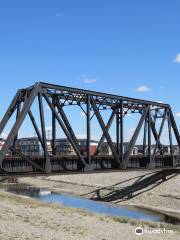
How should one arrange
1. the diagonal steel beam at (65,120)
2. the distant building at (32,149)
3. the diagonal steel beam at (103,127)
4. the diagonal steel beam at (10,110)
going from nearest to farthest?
the diagonal steel beam at (10,110) < the diagonal steel beam at (65,120) < the diagonal steel beam at (103,127) < the distant building at (32,149)

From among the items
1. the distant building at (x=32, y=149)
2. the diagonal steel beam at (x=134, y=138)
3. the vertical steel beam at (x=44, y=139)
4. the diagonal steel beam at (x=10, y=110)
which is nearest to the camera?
the vertical steel beam at (x=44, y=139)

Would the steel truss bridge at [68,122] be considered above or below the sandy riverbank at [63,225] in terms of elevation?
above

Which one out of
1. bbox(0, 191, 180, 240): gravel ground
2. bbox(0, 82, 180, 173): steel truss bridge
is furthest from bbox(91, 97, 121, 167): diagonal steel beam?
bbox(0, 191, 180, 240): gravel ground

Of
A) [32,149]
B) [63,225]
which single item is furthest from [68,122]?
[32,149]

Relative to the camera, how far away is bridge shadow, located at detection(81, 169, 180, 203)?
5450cm

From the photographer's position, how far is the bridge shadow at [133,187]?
179 feet

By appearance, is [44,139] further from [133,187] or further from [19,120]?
[133,187]

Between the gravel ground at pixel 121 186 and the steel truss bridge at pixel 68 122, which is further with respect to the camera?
the gravel ground at pixel 121 186

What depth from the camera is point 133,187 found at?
59344 millimetres

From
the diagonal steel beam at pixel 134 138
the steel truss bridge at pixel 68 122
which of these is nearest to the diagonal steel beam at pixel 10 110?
the steel truss bridge at pixel 68 122

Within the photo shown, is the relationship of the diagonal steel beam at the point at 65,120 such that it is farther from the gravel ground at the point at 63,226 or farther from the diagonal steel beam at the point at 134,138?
the gravel ground at the point at 63,226

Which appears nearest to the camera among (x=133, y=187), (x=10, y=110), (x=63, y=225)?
(x=63, y=225)

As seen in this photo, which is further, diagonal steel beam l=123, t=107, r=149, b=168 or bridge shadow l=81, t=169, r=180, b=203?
bridge shadow l=81, t=169, r=180, b=203

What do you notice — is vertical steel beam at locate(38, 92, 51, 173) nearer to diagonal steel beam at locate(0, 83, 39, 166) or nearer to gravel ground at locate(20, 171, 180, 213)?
diagonal steel beam at locate(0, 83, 39, 166)
